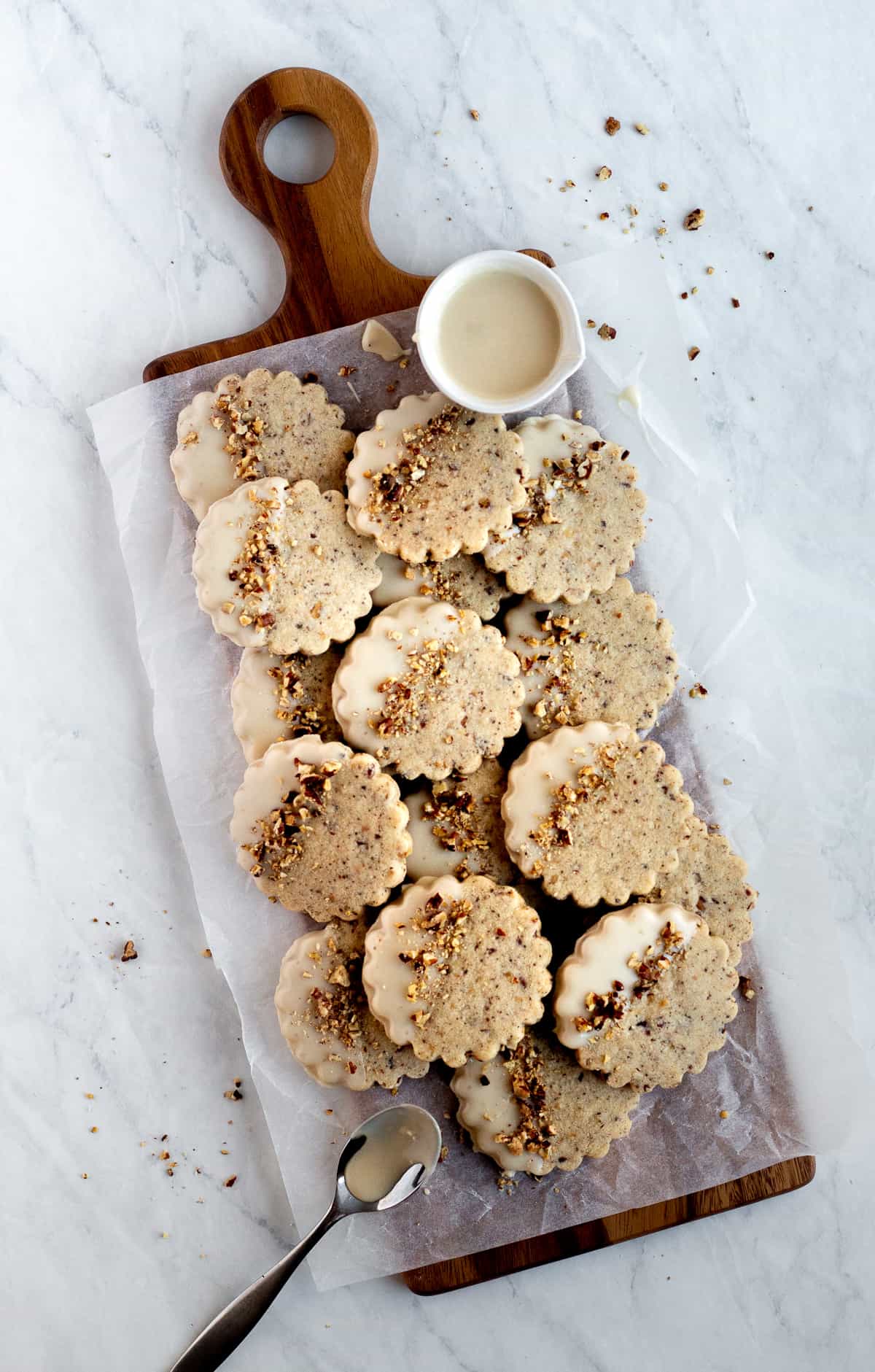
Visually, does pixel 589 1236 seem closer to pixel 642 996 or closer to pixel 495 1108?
pixel 495 1108

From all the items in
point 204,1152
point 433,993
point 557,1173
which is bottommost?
point 557,1173

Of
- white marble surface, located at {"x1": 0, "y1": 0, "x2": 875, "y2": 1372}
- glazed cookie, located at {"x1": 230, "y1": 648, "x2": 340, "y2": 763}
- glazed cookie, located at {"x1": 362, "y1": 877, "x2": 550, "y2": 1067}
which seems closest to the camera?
glazed cookie, located at {"x1": 362, "y1": 877, "x2": 550, "y2": 1067}

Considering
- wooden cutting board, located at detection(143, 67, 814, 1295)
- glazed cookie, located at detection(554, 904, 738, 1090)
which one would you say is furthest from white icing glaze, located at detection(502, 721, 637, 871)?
wooden cutting board, located at detection(143, 67, 814, 1295)

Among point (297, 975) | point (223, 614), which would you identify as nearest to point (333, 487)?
point (223, 614)

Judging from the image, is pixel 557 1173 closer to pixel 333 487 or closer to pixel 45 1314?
pixel 45 1314

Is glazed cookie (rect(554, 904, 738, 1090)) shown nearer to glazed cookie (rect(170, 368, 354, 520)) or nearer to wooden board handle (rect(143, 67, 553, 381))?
glazed cookie (rect(170, 368, 354, 520))

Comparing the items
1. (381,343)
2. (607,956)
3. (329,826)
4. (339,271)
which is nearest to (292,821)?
(329,826)
